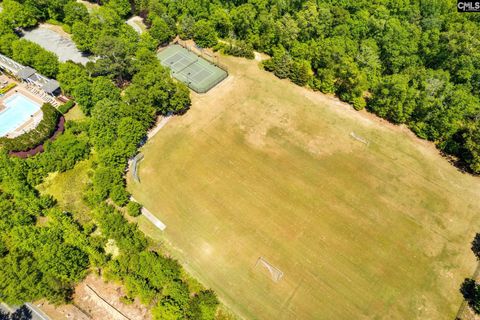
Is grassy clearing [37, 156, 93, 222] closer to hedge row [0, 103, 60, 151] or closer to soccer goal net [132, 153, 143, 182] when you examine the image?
hedge row [0, 103, 60, 151]

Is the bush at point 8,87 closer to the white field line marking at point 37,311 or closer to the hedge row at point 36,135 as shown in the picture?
the hedge row at point 36,135

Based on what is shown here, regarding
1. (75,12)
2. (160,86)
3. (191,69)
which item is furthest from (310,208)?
(75,12)

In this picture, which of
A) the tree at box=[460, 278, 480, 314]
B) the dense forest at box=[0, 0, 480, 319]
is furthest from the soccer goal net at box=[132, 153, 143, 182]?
the tree at box=[460, 278, 480, 314]

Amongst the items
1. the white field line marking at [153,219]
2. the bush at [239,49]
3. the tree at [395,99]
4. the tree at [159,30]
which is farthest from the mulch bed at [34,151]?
the tree at [395,99]

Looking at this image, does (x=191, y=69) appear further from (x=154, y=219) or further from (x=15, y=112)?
(x=15, y=112)

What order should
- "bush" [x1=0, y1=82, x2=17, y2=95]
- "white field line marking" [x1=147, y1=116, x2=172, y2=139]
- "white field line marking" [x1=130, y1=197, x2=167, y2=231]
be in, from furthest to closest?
"bush" [x1=0, y1=82, x2=17, y2=95] < "white field line marking" [x1=147, y1=116, x2=172, y2=139] < "white field line marking" [x1=130, y1=197, x2=167, y2=231]

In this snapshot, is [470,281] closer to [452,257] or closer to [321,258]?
[452,257]

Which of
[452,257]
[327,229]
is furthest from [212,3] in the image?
[452,257]
